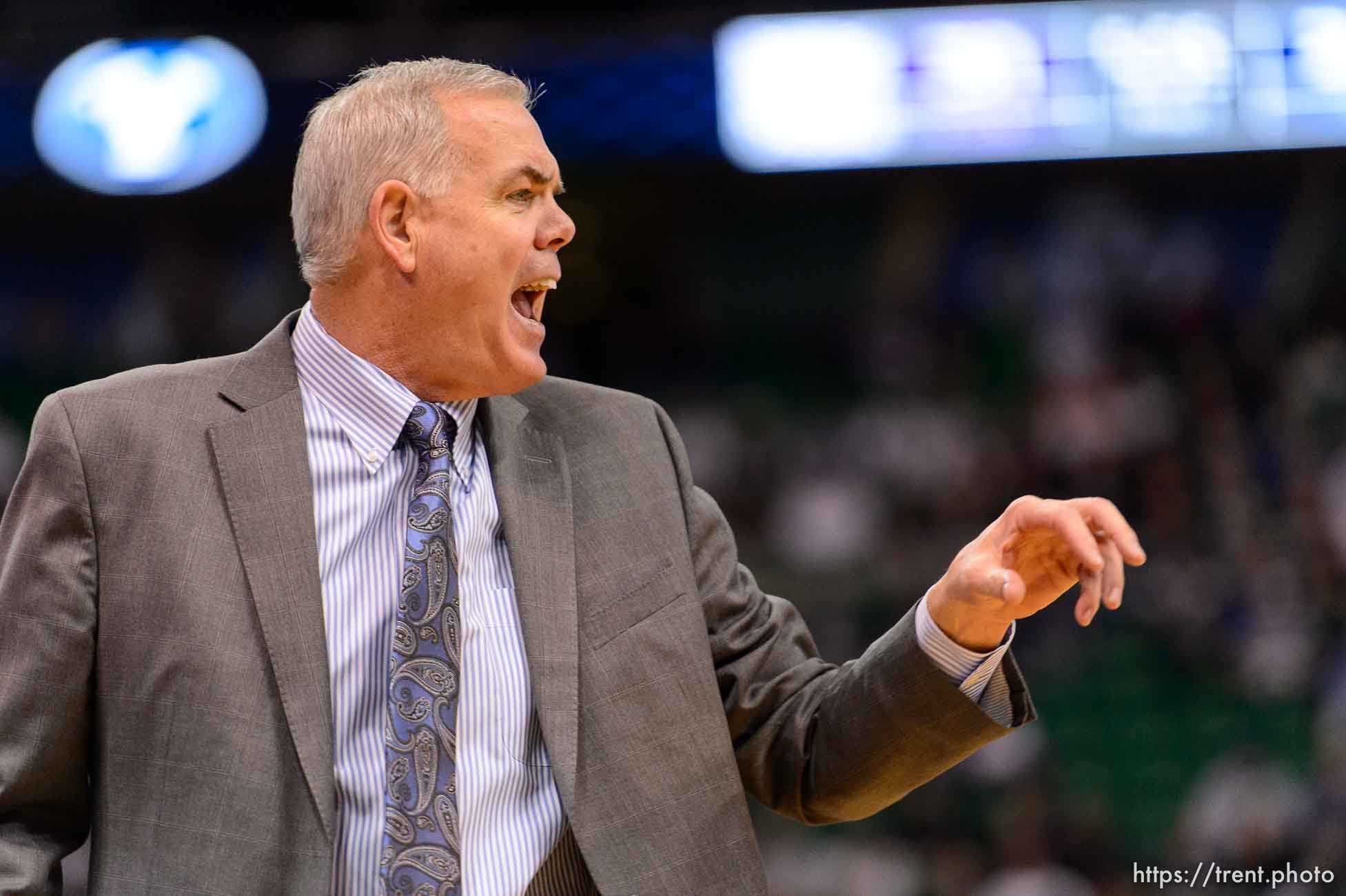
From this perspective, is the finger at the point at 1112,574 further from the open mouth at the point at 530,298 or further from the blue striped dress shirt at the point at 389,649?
the open mouth at the point at 530,298

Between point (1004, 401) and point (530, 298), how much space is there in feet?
21.9

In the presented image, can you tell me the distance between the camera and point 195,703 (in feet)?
5.76

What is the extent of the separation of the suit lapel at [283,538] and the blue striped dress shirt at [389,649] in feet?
0.09

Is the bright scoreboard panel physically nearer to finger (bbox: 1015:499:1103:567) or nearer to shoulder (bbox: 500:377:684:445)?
shoulder (bbox: 500:377:684:445)

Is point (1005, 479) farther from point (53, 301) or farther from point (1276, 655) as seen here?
point (53, 301)

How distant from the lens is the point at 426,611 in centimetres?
188

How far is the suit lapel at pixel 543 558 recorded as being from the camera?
188 centimetres

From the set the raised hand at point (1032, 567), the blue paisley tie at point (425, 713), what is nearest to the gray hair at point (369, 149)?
the blue paisley tie at point (425, 713)

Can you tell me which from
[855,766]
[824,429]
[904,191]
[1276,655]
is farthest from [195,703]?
[904,191]

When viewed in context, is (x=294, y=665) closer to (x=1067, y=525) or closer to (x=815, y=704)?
(x=815, y=704)

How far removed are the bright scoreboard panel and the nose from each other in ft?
15.3

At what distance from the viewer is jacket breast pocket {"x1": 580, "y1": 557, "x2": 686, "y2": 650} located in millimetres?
1974

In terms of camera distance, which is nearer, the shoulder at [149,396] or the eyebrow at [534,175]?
the shoulder at [149,396]

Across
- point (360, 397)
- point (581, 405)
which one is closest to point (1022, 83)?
point (581, 405)
